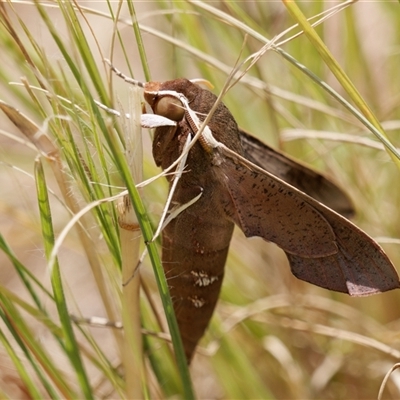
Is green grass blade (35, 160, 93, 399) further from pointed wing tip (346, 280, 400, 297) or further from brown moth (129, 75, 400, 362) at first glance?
pointed wing tip (346, 280, 400, 297)

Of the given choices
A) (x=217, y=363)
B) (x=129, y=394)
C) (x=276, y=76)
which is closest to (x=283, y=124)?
(x=276, y=76)

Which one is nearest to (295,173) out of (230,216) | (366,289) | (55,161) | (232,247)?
(230,216)

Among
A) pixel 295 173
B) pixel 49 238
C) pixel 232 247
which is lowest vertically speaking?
pixel 232 247

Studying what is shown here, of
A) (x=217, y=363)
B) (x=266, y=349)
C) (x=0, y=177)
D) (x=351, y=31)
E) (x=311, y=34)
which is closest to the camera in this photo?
(x=311, y=34)

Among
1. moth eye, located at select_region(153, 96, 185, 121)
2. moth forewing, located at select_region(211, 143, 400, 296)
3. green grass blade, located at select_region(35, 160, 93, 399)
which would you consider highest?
moth eye, located at select_region(153, 96, 185, 121)

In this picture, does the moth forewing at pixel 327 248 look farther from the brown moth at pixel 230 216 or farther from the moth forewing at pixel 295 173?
the moth forewing at pixel 295 173

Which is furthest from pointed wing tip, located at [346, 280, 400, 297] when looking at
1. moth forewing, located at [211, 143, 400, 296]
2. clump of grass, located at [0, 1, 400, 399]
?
clump of grass, located at [0, 1, 400, 399]

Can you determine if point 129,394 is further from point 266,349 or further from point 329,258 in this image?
point 266,349

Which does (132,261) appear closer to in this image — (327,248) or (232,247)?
(327,248)
